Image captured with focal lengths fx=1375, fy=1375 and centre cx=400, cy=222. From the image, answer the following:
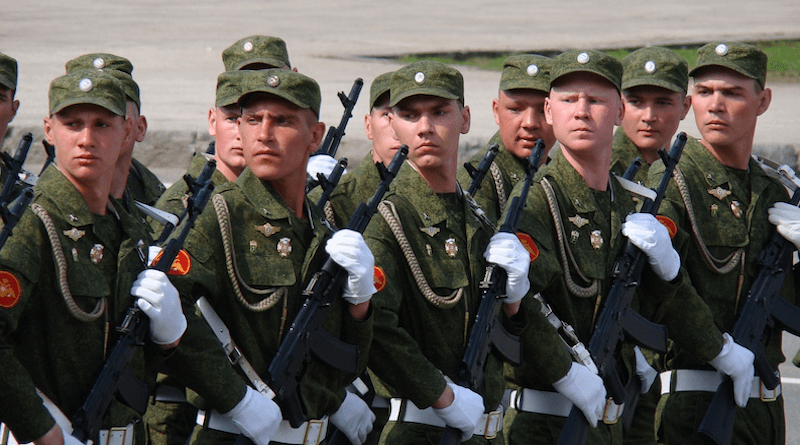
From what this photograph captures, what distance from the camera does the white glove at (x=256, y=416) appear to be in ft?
14.8

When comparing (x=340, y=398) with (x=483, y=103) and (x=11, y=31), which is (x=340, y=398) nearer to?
(x=483, y=103)

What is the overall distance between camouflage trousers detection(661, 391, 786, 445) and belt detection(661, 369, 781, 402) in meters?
0.02

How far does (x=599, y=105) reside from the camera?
5566mm

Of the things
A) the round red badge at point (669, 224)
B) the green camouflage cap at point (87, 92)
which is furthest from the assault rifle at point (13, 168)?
the round red badge at point (669, 224)

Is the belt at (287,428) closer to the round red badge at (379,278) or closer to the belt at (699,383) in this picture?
the round red badge at (379,278)

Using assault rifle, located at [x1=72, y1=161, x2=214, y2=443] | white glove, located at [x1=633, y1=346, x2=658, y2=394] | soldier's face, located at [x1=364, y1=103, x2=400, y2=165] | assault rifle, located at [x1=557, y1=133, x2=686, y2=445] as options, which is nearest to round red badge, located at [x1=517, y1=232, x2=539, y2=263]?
assault rifle, located at [x1=557, y1=133, x2=686, y2=445]

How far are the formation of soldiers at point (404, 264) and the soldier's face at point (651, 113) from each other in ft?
0.06

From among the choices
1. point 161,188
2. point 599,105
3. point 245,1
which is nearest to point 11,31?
point 245,1

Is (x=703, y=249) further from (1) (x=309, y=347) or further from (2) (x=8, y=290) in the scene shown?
(2) (x=8, y=290)

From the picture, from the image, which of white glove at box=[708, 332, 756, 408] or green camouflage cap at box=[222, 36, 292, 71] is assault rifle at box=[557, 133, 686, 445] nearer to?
white glove at box=[708, 332, 756, 408]

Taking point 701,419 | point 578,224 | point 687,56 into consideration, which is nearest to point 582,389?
point 578,224

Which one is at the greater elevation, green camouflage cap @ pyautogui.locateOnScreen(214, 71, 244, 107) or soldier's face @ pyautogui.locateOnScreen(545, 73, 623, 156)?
soldier's face @ pyautogui.locateOnScreen(545, 73, 623, 156)

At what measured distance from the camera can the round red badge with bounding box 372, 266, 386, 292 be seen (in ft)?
16.1

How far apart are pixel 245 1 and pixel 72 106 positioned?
2572cm
